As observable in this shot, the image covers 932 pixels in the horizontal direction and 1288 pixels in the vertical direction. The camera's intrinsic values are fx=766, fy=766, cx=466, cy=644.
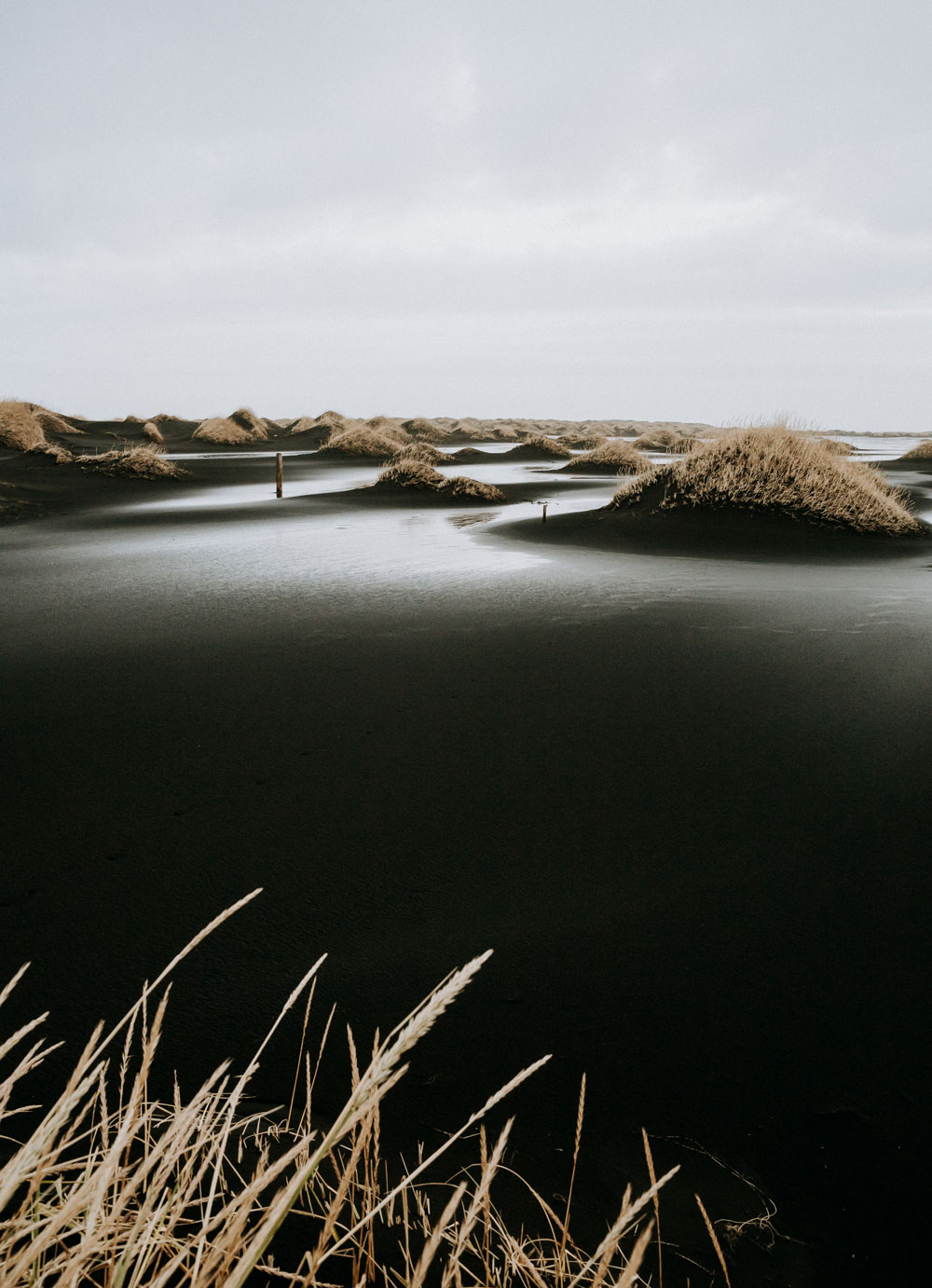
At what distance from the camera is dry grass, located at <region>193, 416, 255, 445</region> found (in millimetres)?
39094

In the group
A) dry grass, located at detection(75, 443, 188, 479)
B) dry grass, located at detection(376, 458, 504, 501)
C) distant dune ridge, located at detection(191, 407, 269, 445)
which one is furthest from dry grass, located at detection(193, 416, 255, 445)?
dry grass, located at detection(376, 458, 504, 501)

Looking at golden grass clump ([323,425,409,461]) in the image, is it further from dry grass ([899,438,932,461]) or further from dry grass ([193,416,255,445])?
dry grass ([899,438,932,461])

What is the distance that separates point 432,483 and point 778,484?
890 cm

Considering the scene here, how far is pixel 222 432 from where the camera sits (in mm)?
39531

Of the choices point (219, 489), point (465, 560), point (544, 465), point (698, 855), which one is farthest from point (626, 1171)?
point (544, 465)

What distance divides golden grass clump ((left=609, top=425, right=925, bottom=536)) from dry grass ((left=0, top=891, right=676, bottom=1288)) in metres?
11.7

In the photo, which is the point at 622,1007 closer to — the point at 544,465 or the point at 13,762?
the point at 13,762

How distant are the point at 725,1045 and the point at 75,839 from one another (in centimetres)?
226

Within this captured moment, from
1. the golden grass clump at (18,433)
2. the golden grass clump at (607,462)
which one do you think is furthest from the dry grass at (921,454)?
the golden grass clump at (18,433)

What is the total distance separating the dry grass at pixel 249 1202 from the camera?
733mm

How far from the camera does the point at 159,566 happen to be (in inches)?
346

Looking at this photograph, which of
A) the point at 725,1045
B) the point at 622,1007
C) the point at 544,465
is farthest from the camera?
the point at 544,465

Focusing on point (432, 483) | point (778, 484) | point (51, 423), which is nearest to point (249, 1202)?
point (778, 484)

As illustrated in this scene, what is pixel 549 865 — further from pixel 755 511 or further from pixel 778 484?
pixel 778 484
